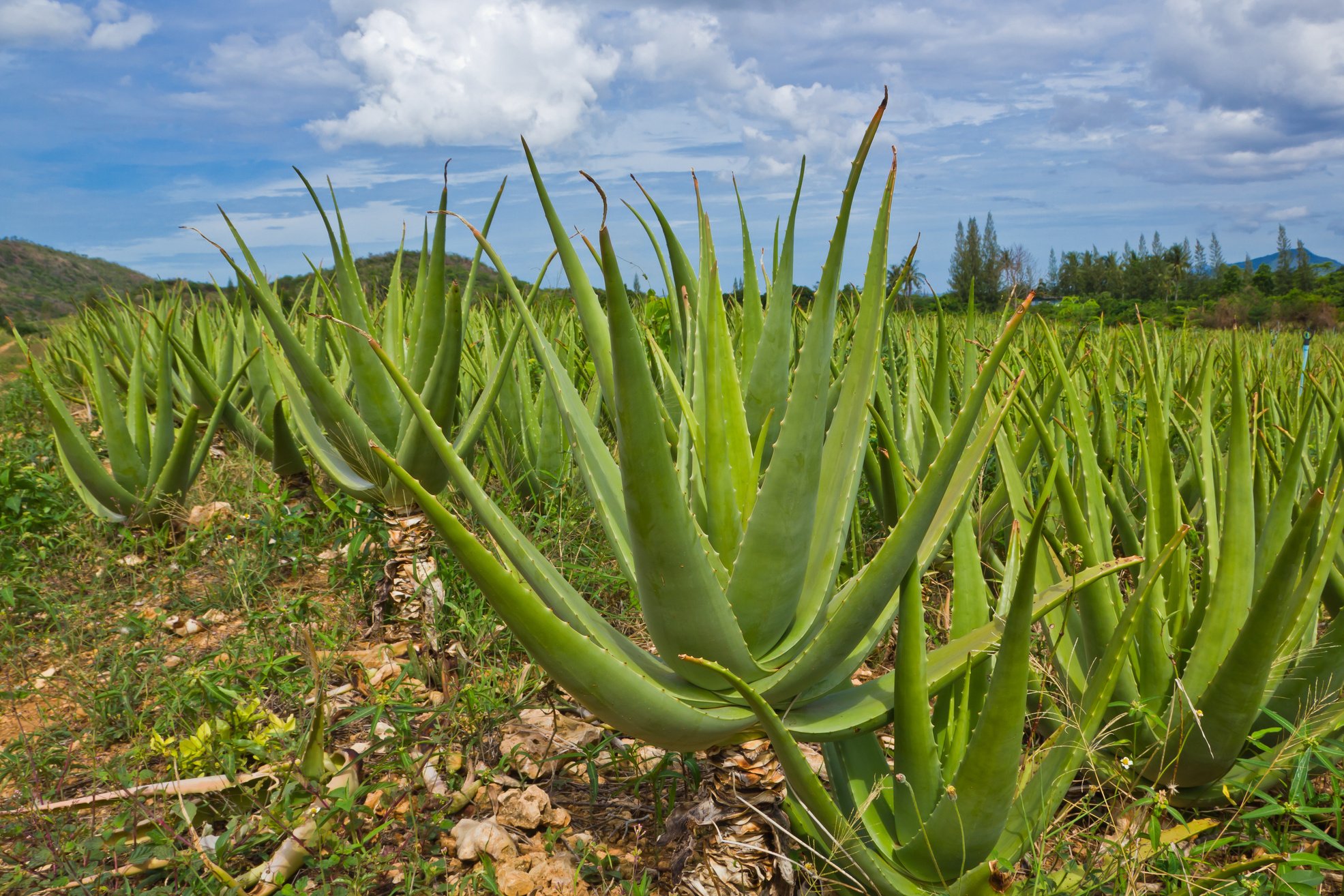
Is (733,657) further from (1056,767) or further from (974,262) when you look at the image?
(974,262)

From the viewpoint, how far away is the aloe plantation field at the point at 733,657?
1231 millimetres

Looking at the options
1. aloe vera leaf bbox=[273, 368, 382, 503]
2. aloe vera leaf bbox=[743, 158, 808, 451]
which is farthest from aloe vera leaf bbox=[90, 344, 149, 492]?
aloe vera leaf bbox=[743, 158, 808, 451]

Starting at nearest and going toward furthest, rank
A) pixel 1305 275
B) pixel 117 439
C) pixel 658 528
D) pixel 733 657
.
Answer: pixel 658 528, pixel 733 657, pixel 117 439, pixel 1305 275

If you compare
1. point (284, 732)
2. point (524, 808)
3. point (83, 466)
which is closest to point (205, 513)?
point (83, 466)

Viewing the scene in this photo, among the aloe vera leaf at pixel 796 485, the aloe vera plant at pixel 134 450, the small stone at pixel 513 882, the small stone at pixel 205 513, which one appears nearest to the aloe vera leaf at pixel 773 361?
the aloe vera leaf at pixel 796 485

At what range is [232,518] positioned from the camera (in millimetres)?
3766

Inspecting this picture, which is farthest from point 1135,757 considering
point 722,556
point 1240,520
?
point 722,556

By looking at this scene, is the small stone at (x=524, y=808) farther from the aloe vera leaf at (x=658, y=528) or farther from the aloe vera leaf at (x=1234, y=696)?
the aloe vera leaf at (x=1234, y=696)

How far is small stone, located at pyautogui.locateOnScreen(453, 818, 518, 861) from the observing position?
1715 mm

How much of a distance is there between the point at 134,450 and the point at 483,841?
3012mm

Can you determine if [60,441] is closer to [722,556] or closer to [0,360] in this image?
[722,556]

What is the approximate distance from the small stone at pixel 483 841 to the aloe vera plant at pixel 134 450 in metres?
2.58

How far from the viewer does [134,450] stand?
145 inches

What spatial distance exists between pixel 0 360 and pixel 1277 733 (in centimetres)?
1527
